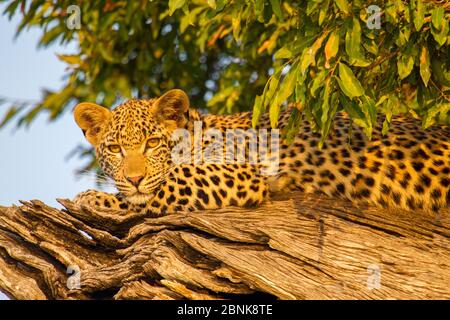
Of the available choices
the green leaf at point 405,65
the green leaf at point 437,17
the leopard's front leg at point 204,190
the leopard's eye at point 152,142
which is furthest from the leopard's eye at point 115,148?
the green leaf at point 437,17

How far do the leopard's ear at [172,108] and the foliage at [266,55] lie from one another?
2.29ft

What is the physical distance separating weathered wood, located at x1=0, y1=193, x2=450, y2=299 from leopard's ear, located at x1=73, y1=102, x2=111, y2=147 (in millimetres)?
884

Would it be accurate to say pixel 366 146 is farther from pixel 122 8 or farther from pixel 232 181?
pixel 122 8

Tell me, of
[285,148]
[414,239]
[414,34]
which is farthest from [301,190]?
[414,34]

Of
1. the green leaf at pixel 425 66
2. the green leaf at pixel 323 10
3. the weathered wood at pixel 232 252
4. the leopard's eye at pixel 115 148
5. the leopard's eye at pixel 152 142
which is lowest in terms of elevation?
the weathered wood at pixel 232 252

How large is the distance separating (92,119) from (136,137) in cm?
65

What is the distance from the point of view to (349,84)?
7.83 meters

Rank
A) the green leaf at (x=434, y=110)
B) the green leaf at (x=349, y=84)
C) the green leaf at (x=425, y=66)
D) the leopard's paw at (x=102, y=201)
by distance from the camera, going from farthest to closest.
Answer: the leopard's paw at (x=102, y=201), the green leaf at (x=434, y=110), the green leaf at (x=425, y=66), the green leaf at (x=349, y=84)

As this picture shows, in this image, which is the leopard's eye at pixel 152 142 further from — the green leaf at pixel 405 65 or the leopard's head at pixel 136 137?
the green leaf at pixel 405 65

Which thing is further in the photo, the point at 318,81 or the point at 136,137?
the point at 136,137

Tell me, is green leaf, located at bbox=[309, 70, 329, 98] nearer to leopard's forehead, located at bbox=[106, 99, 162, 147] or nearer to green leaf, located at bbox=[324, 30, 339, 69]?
green leaf, located at bbox=[324, 30, 339, 69]

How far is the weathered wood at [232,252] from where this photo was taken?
848 cm

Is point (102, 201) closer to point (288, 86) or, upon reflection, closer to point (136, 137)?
point (136, 137)

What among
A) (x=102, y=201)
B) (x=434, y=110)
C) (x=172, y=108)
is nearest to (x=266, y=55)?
(x=172, y=108)
